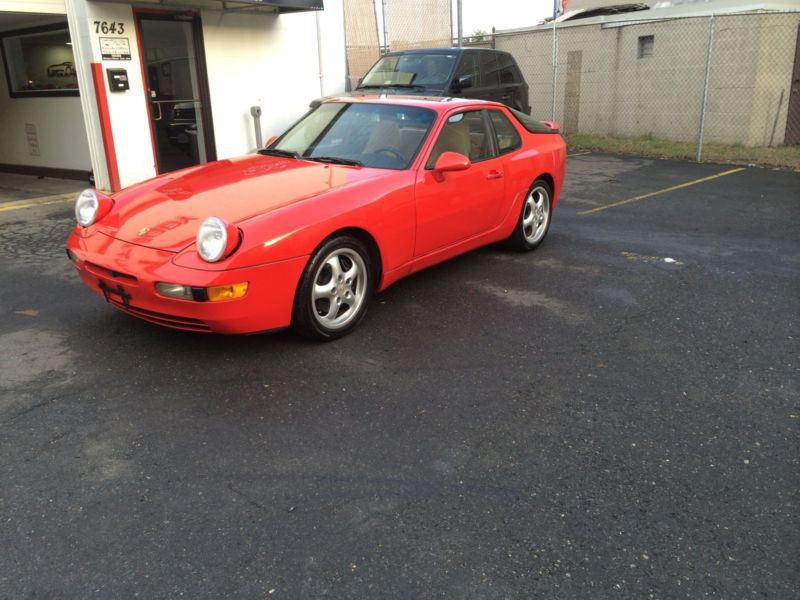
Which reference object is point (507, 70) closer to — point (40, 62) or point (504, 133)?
point (504, 133)

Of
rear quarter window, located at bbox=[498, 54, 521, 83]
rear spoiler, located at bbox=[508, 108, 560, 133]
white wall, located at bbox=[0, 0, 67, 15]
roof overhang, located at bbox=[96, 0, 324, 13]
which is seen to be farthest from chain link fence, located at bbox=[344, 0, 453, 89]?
rear spoiler, located at bbox=[508, 108, 560, 133]

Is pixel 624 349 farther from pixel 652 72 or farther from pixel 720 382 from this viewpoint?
pixel 652 72

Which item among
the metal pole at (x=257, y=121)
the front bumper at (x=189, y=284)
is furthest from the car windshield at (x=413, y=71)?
the front bumper at (x=189, y=284)

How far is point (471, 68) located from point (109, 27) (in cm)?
527

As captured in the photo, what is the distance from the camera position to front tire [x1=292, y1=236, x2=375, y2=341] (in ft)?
13.4

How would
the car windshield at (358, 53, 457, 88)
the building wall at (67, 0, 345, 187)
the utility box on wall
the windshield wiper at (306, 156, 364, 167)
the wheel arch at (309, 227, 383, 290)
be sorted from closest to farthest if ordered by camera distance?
1. the wheel arch at (309, 227, 383, 290)
2. the windshield wiper at (306, 156, 364, 167)
3. the utility box on wall
4. the building wall at (67, 0, 345, 187)
5. the car windshield at (358, 53, 457, 88)

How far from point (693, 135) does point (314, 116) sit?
35.9ft

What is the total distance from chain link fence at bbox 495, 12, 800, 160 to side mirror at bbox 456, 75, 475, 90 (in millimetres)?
4343

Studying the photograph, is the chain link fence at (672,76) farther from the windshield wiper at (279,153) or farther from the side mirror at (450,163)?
the windshield wiper at (279,153)

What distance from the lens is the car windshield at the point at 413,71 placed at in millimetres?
10469

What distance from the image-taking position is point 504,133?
5930 millimetres

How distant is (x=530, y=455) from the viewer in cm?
314

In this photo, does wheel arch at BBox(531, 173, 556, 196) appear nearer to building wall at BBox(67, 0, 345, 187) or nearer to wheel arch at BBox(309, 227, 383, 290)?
wheel arch at BBox(309, 227, 383, 290)

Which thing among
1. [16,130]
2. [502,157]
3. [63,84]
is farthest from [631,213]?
[16,130]
